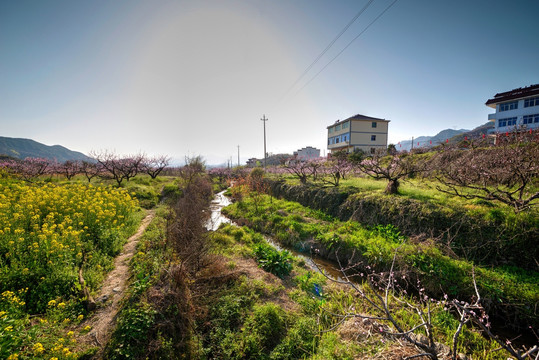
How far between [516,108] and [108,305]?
4614 centimetres

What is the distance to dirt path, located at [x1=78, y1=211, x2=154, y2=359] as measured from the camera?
12.8 ft

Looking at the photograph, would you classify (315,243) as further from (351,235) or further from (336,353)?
(336,353)

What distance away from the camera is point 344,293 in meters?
6.09

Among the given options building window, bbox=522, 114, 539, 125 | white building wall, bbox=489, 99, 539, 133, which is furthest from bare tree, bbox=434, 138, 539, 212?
building window, bbox=522, 114, 539, 125

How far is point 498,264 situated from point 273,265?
24.7ft

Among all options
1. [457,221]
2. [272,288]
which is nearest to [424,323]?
[272,288]

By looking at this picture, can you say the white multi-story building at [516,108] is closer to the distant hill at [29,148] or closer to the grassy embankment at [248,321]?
the grassy embankment at [248,321]

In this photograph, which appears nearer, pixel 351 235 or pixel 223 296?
pixel 223 296

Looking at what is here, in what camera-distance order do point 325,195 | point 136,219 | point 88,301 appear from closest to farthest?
point 88,301, point 136,219, point 325,195

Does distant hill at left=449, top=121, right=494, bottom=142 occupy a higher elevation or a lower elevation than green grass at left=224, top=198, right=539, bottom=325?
higher

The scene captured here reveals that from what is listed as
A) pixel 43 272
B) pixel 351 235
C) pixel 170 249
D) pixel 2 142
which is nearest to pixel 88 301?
pixel 43 272

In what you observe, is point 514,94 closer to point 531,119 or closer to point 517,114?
point 517,114

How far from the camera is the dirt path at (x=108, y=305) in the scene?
3.90 m

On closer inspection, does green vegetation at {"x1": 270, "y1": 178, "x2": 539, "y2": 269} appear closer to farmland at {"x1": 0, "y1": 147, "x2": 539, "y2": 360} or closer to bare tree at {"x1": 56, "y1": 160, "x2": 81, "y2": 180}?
farmland at {"x1": 0, "y1": 147, "x2": 539, "y2": 360}
